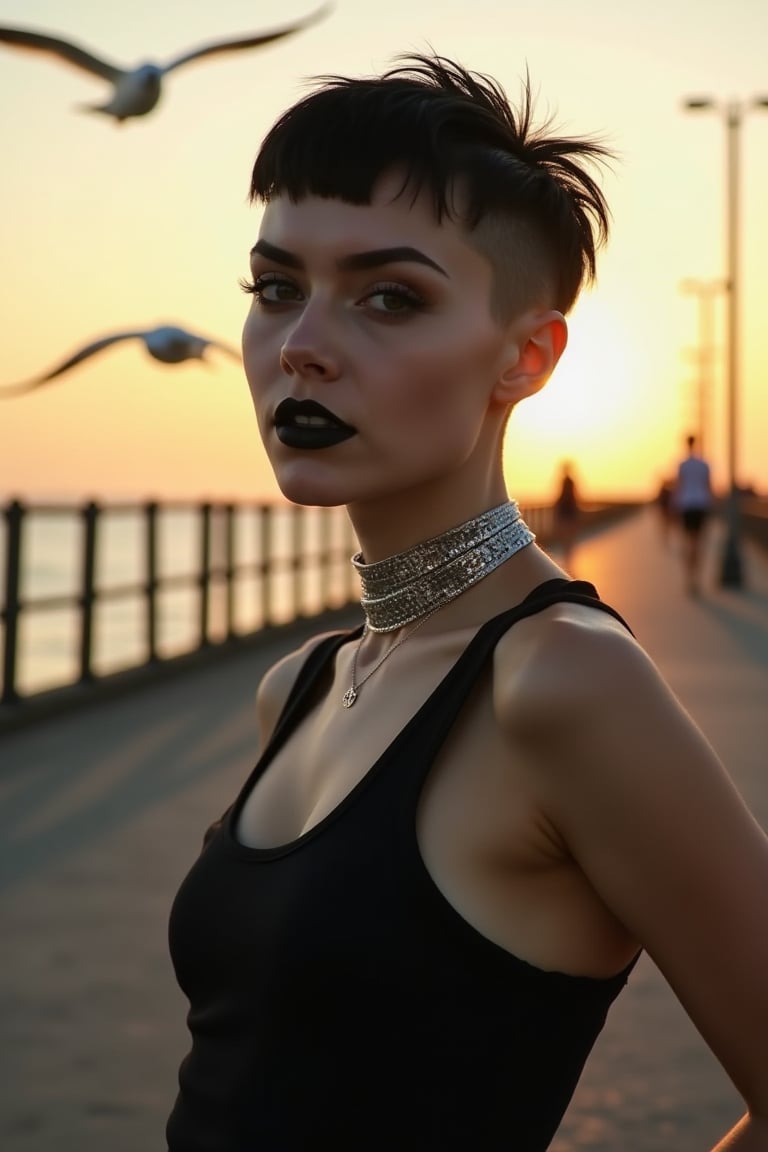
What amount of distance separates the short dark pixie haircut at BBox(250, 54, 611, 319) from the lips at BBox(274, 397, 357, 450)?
19 centimetres

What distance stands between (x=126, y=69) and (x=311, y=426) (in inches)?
43.1

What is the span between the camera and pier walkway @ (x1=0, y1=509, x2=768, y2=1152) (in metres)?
3.97

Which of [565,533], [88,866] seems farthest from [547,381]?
[565,533]

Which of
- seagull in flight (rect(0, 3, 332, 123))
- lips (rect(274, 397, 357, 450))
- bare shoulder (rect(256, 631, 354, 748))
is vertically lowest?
bare shoulder (rect(256, 631, 354, 748))

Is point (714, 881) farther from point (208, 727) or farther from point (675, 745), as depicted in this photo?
point (208, 727)

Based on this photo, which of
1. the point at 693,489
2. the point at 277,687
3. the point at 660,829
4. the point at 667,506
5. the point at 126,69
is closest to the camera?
the point at 660,829

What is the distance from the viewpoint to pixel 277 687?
82.8 inches

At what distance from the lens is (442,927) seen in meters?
1.45

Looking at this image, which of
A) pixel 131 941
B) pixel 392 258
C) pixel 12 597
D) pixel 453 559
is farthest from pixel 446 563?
pixel 12 597

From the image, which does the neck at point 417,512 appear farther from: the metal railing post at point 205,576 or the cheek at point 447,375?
the metal railing post at point 205,576

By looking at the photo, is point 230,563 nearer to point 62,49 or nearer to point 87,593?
point 87,593

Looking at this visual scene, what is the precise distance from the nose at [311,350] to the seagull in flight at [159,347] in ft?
0.77

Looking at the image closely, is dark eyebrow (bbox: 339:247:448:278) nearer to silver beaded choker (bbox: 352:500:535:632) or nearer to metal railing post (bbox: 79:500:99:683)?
silver beaded choker (bbox: 352:500:535:632)

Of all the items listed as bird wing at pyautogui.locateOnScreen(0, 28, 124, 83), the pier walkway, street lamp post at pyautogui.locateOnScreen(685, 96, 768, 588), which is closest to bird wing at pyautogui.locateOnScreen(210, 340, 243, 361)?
bird wing at pyautogui.locateOnScreen(0, 28, 124, 83)
